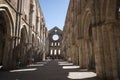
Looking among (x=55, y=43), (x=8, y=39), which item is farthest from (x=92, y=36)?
(x=55, y=43)

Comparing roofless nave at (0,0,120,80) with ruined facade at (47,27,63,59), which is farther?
ruined facade at (47,27,63,59)

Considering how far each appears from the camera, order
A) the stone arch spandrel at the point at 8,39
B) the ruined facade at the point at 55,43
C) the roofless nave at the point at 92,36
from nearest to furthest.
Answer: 1. the roofless nave at the point at 92,36
2. the stone arch spandrel at the point at 8,39
3. the ruined facade at the point at 55,43

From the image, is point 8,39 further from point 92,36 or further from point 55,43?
point 55,43

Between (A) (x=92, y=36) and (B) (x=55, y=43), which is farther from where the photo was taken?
(B) (x=55, y=43)

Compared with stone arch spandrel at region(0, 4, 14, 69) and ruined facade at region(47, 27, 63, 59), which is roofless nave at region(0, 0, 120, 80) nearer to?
stone arch spandrel at region(0, 4, 14, 69)

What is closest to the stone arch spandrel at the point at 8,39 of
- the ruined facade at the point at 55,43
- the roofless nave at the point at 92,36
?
the roofless nave at the point at 92,36

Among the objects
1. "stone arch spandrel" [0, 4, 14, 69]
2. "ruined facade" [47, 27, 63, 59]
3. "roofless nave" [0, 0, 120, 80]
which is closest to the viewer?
"roofless nave" [0, 0, 120, 80]

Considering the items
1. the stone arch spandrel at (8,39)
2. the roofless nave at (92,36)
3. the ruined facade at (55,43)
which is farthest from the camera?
the ruined facade at (55,43)

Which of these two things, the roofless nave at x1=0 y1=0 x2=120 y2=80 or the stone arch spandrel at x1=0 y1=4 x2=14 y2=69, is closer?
the roofless nave at x1=0 y1=0 x2=120 y2=80

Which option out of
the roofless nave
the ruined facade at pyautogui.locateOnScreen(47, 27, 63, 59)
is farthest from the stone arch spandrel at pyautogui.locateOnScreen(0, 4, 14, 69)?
the ruined facade at pyautogui.locateOnScreen(47, 27, 63, 59)

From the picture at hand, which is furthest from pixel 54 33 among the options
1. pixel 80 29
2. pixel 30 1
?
pixel 80 29

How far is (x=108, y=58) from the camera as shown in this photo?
29.1ft

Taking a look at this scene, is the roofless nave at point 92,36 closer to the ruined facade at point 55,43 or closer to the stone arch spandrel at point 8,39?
the stone arch spandrel at point 8,39

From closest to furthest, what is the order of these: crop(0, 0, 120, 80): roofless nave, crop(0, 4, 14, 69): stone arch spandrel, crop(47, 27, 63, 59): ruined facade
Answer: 1. crop(0, 0, 120, 80): roofless nave
2. crop(0, 4, 14, 69): stone arch spandrel
3. crop(47, 27, 63, 59): ruined facade
